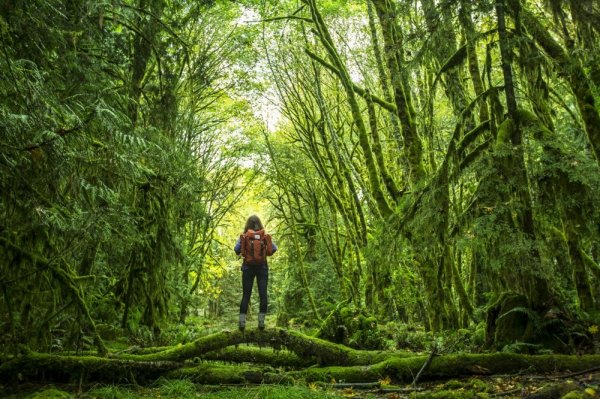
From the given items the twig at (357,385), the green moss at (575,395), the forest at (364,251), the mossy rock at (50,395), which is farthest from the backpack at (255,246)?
the green moss at (575,395)

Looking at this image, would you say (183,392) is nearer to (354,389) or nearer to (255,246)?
(354,389)

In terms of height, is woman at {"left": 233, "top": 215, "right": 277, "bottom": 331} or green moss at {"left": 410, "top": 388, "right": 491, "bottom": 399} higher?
woman at {"left": 233, "top": 215, "right": 277, "bottom": 331}

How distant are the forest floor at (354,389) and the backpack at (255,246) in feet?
6.07

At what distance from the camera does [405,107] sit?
26.6 feet

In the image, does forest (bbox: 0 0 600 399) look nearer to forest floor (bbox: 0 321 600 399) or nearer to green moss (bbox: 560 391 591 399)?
forest floor (bbox: 0 321 600 399)

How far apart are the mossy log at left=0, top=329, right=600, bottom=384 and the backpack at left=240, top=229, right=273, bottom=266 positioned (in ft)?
3.53

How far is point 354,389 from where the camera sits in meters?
5.46

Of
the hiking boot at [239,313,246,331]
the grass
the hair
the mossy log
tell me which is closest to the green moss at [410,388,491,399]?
the mossy log

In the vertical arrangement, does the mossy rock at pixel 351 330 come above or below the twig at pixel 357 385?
above

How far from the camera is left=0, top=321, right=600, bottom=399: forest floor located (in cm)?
409

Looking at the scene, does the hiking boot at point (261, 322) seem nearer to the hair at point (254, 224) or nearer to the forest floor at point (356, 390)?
the forest floor at point (356, 390)

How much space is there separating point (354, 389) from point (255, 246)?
253cm

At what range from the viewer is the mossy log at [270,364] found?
4.98m

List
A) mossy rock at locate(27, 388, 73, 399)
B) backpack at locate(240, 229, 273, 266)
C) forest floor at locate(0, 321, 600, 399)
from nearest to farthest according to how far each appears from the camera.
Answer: forest floor at locate(0, 321, 600, 399) → mossy rock at locate(27, 388, 73, 399) → backpack at locate(240, 229, 273, 266)
